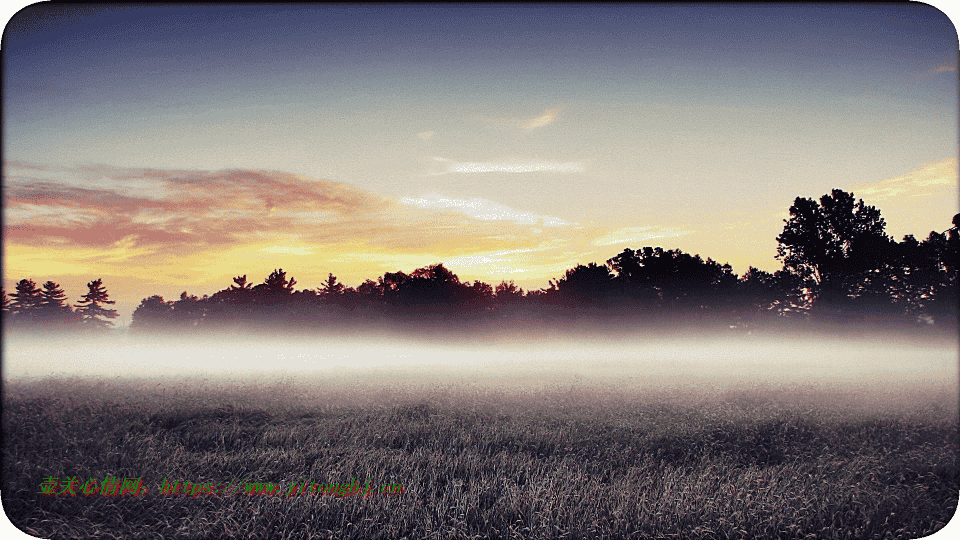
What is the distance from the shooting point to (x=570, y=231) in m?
9.42

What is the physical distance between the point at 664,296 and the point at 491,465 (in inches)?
670

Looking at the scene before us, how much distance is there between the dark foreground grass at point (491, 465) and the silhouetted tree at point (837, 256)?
5534mm

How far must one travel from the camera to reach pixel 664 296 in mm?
20969

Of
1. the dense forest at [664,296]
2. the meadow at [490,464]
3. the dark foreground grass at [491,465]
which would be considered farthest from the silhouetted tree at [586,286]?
the dark foreground grass at [491,465]

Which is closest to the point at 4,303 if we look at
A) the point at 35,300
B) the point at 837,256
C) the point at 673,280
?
the point at 35,300

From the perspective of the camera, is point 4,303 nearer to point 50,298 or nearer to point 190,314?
point 50,298

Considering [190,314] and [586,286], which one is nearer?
[586,286]

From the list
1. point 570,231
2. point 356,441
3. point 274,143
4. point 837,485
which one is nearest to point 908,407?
point 837,485

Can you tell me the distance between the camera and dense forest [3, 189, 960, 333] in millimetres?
13930

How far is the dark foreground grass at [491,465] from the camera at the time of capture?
4.45 meters

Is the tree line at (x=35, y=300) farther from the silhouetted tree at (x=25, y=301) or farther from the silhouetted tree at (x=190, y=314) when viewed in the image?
the silhouetted tree at (x=190, y=314)

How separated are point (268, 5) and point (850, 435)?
1160 cm

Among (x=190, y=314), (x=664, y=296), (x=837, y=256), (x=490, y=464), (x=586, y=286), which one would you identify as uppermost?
(x=837, y=256)

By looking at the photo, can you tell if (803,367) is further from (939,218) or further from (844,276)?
(939,218)
